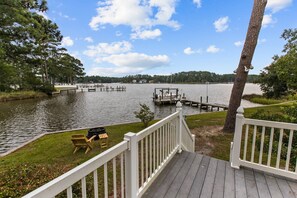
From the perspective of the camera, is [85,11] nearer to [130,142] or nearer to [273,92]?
[130,142]

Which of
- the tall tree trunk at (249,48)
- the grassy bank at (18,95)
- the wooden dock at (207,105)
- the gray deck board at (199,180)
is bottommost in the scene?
the wooden dock at (207,105)

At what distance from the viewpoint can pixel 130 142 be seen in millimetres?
1757

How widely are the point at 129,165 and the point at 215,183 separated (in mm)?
1596

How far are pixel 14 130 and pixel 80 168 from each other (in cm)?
1176

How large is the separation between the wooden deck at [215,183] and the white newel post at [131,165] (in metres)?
0.53

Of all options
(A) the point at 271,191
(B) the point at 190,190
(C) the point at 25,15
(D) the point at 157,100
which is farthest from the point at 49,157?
(D) the point at 157,100

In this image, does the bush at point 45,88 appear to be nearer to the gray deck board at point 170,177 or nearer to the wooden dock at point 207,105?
the wooden dock at point 207,105

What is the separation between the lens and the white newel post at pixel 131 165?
1766mm

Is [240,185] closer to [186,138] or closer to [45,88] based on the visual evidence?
[186,138]

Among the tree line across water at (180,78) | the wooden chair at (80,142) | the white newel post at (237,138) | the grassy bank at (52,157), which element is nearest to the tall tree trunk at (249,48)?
the grassy bank at (52,157)

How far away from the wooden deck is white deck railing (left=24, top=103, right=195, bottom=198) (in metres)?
0.20

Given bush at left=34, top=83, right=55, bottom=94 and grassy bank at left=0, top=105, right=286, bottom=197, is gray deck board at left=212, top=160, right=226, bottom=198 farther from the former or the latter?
bush at left=34, top=83, right=55, bottom=94

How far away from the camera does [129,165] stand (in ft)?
5.93

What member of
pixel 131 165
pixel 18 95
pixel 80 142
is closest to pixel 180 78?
pixel 18 95
